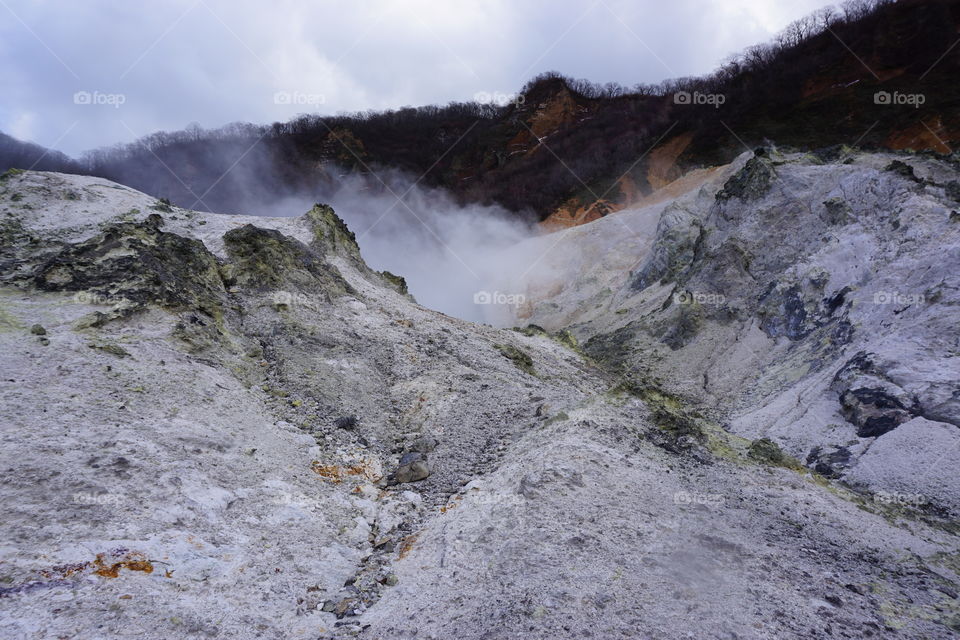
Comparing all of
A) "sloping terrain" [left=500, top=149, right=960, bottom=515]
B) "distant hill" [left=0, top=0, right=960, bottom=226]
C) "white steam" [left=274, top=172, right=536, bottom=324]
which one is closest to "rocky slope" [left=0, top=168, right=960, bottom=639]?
"sloping terrain" [left=500, top=149, right=960, bottom=515]

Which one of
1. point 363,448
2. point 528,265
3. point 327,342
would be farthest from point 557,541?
point 528,265

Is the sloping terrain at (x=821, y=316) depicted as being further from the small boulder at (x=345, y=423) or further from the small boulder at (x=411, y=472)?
the small boulder at (x=345, y=423)

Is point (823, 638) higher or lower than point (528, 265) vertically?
lower

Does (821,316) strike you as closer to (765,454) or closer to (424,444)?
(765,454)

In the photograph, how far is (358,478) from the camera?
6941 mm

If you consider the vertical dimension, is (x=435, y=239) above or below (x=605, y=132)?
below

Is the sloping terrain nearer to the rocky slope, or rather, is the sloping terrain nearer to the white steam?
A: the rocky slope

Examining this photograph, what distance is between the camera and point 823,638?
411 centimetres

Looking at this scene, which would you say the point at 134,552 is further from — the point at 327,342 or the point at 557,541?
the point at 327,342

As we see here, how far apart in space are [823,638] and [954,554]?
291 cm

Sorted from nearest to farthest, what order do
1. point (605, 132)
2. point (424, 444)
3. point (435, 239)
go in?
1. point (424, 444)
2. point (435, 239)
3. point (605, 132)

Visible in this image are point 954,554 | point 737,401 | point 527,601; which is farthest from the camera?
point 737,401

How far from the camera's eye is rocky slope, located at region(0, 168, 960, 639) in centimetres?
425

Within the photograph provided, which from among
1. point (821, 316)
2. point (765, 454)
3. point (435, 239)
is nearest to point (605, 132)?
point (435, 239)
